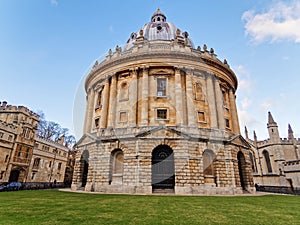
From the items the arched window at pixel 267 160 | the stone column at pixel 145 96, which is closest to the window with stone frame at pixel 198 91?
the stone column at pixel 145 96

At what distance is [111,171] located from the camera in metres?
21.5

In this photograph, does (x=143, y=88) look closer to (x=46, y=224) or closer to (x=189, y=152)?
(x=189, y=152)

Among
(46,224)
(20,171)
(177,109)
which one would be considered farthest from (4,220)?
(20,171)

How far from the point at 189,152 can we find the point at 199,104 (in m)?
6.91

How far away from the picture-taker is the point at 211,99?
80.7ft

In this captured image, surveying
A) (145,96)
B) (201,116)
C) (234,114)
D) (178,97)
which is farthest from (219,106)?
(145,96)

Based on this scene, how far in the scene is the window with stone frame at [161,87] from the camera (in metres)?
24.5

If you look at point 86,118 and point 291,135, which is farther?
point 291,135

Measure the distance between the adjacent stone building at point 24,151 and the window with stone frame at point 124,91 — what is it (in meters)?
16.8

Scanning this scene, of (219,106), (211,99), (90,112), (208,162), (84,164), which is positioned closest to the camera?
(208,162)

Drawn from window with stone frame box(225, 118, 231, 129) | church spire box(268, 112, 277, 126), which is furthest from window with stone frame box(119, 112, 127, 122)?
church spire box(268, 112, 277, 126)

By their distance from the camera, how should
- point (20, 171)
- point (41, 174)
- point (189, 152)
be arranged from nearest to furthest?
point (189, 152)
point (20, 171)
point (41, 174)

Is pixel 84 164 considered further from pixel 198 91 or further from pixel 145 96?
pixel 198 91

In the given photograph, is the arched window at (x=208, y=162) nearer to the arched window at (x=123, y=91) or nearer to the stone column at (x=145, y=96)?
the stone column at (x=145, y=96)
